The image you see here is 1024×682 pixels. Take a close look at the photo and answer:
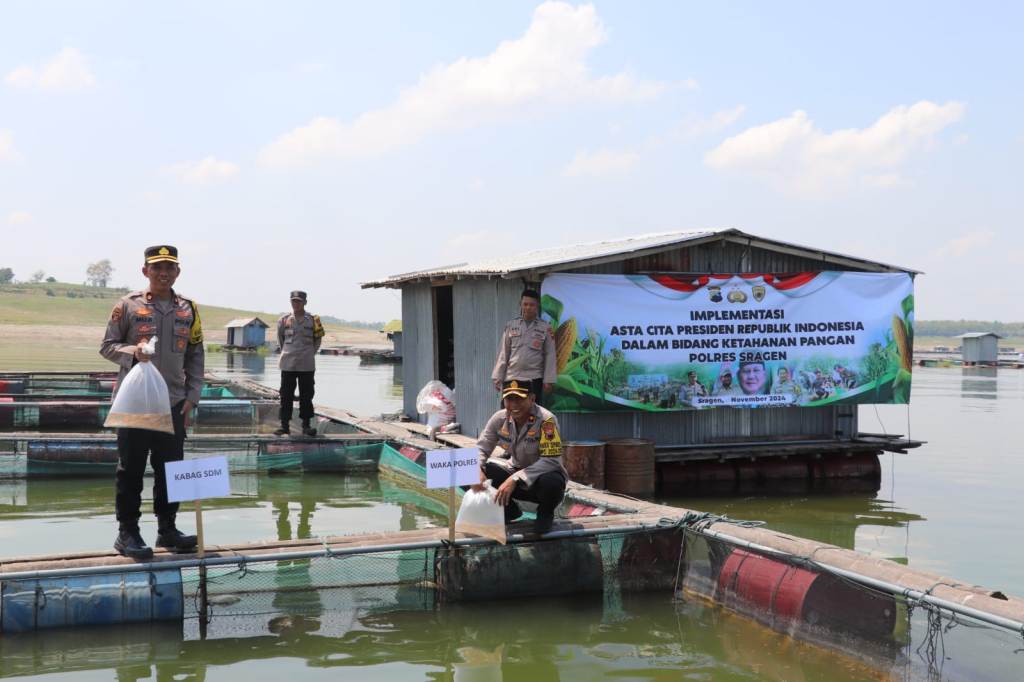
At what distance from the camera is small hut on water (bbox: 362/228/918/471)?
39.2 ft

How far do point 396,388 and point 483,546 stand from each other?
24666mm

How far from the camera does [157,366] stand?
6.47 m

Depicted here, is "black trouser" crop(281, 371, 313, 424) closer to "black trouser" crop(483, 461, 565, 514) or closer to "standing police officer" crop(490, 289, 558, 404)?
"standing police officer" crop(490, 289, 558, 404)

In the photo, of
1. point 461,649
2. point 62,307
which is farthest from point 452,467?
point 62,307

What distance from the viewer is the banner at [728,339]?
11.7 metres

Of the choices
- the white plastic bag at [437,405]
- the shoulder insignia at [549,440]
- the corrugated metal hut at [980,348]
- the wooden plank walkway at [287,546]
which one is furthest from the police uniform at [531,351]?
the corrugated metal hut at [980,348]

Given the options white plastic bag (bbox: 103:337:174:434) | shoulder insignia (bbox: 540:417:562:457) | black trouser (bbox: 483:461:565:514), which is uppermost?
white plastic bag (bbox: 103:337:174:434)

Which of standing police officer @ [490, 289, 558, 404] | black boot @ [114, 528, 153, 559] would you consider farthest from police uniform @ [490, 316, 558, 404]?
black boot @ [114, 528, 153, 559]

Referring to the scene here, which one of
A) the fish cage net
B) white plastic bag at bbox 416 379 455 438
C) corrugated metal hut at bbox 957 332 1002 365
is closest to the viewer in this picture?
the fish cage net

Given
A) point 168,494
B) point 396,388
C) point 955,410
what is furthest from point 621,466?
point 396,388

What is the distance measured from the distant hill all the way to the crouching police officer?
78345 millimetres

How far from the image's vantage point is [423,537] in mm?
7203

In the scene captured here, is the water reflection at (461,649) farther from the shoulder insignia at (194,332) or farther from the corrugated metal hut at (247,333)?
the corrugated metal hut at (247,333)

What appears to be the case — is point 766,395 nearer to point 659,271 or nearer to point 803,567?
point 659,271
